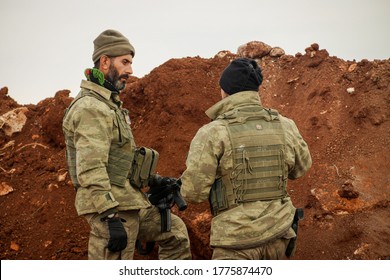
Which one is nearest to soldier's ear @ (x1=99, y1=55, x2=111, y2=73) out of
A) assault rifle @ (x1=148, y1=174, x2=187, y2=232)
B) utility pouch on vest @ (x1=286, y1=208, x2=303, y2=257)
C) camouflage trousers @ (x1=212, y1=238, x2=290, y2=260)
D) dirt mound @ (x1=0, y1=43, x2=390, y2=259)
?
assault rifle @ (x1=148, y1=174, x2=187, y2=232)

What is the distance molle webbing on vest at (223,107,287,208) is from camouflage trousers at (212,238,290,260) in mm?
412

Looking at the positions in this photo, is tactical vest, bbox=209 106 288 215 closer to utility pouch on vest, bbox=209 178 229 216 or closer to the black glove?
utility pouch on vest, bbox=209 178 229 216

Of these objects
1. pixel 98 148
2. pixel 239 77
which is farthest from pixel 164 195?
pixel 239 77

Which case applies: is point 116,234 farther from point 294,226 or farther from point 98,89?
point 294,226

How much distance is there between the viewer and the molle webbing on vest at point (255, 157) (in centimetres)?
397

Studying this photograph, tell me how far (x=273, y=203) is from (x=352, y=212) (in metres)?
3.60

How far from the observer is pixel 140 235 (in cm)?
504

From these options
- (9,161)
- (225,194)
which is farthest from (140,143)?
(225,194)

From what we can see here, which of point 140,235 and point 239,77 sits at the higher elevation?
point 239,77

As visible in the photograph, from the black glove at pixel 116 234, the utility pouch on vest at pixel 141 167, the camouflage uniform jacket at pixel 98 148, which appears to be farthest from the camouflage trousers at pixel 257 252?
the utility pouch on vest at pixel 141 167

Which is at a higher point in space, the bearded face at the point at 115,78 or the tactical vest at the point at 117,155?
the bearded face at the point at 115,78

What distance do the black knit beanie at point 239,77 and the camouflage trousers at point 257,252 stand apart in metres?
1.40

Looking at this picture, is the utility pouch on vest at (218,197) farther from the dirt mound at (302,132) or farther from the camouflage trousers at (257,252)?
the dirt mound at (302,132)

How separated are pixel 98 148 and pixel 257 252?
5.51 ft
